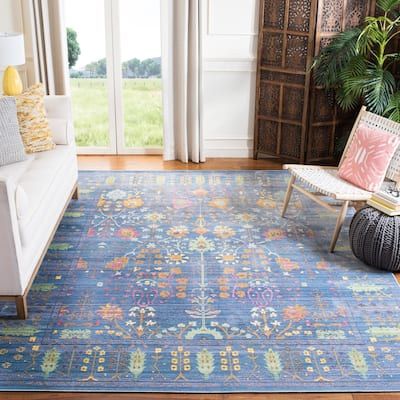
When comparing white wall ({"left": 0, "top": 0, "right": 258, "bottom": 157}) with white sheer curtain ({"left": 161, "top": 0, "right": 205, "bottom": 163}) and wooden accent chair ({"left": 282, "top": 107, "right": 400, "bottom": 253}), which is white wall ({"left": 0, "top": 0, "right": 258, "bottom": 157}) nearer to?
white sheer curtain ({"left": 161, "top": 0, "right": 205, "bottom": 163})

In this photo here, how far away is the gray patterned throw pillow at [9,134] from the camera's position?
4234 mm

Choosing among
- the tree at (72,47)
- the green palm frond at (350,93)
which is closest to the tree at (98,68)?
the tree at (72,47)

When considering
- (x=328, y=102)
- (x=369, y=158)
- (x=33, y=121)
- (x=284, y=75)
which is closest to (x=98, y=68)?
(x=33, y=121)

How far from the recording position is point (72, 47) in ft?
19.6

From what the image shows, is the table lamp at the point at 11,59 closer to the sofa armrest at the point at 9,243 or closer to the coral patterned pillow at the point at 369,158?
the sofa armrest at the point at 9,243

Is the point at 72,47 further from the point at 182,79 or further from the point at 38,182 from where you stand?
the point at 38,182

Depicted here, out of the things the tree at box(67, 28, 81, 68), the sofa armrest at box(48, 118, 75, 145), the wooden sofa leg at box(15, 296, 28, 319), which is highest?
the tree at box(67, 28, 81, 68)

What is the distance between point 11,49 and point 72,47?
1.07m

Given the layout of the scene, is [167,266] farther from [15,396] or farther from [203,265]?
[15,396]

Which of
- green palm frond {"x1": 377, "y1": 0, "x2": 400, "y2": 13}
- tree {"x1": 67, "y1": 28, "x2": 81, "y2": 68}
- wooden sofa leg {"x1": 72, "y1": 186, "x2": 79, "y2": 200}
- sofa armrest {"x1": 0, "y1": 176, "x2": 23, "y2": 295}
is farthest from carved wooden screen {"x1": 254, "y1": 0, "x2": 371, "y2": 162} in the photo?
sofa armrest {"x1": 0, "y1": 176, "x2": 23, "y2": 295}

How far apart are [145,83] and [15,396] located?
149 inches

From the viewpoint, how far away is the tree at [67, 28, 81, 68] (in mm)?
5934

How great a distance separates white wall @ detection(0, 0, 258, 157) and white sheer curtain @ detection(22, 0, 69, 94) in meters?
0.12

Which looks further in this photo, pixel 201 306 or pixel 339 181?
pixel 339 181
